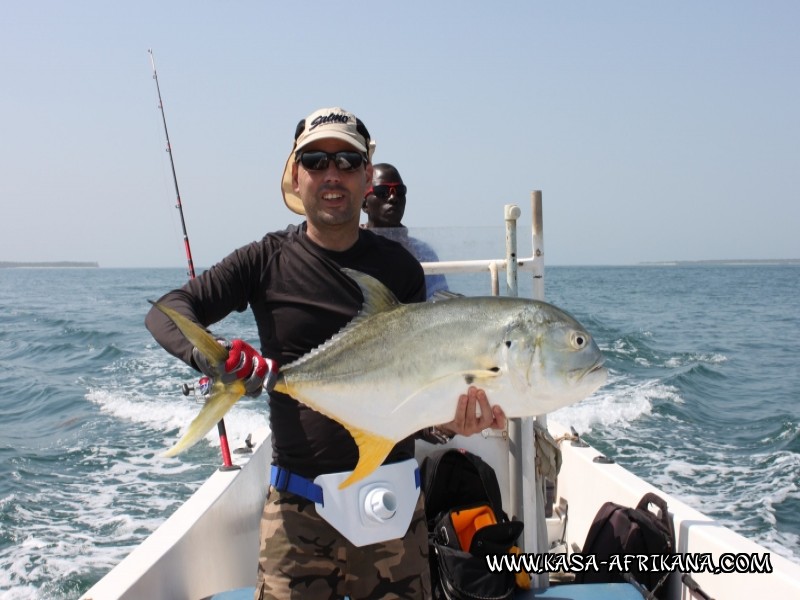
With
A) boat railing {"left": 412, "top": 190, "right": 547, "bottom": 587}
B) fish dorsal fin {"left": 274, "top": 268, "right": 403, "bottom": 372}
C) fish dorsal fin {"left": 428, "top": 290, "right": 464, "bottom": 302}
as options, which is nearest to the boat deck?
boat railing {"left": 412, "top": 190, "right": 547, "bottom": 587}

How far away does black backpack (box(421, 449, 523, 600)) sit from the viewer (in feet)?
10.3

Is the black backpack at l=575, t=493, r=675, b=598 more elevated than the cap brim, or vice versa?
the cap brim

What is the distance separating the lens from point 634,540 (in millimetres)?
3521

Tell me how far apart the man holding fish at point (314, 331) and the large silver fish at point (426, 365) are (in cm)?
15

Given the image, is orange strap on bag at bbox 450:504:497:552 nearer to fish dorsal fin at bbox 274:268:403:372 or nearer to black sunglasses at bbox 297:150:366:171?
fish dorsal fin at bbox 274:268:403:372

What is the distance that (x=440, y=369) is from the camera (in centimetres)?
199

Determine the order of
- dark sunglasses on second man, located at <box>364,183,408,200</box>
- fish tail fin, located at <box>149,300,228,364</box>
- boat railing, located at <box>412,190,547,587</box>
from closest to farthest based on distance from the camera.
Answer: fish tail fin, located at <box>149,300,228,364</box> → boat railing, located at <box>412,190,547,587</box> → dark sunglasses on second man, located at <box>364,183,408,200</box>

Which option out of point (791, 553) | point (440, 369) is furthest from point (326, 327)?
point (791, 553)

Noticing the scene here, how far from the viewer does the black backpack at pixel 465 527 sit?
3.14 metres

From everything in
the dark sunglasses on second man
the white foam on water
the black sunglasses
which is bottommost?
the white foam on water

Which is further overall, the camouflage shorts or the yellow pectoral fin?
the camouflage shorts

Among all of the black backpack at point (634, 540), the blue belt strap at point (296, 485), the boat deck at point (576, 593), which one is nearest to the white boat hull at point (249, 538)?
the black backpack at point (634, 540)

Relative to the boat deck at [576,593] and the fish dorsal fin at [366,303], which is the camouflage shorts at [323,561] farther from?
the boat deck at [576,593]

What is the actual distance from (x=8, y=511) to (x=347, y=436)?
21.1 feet
